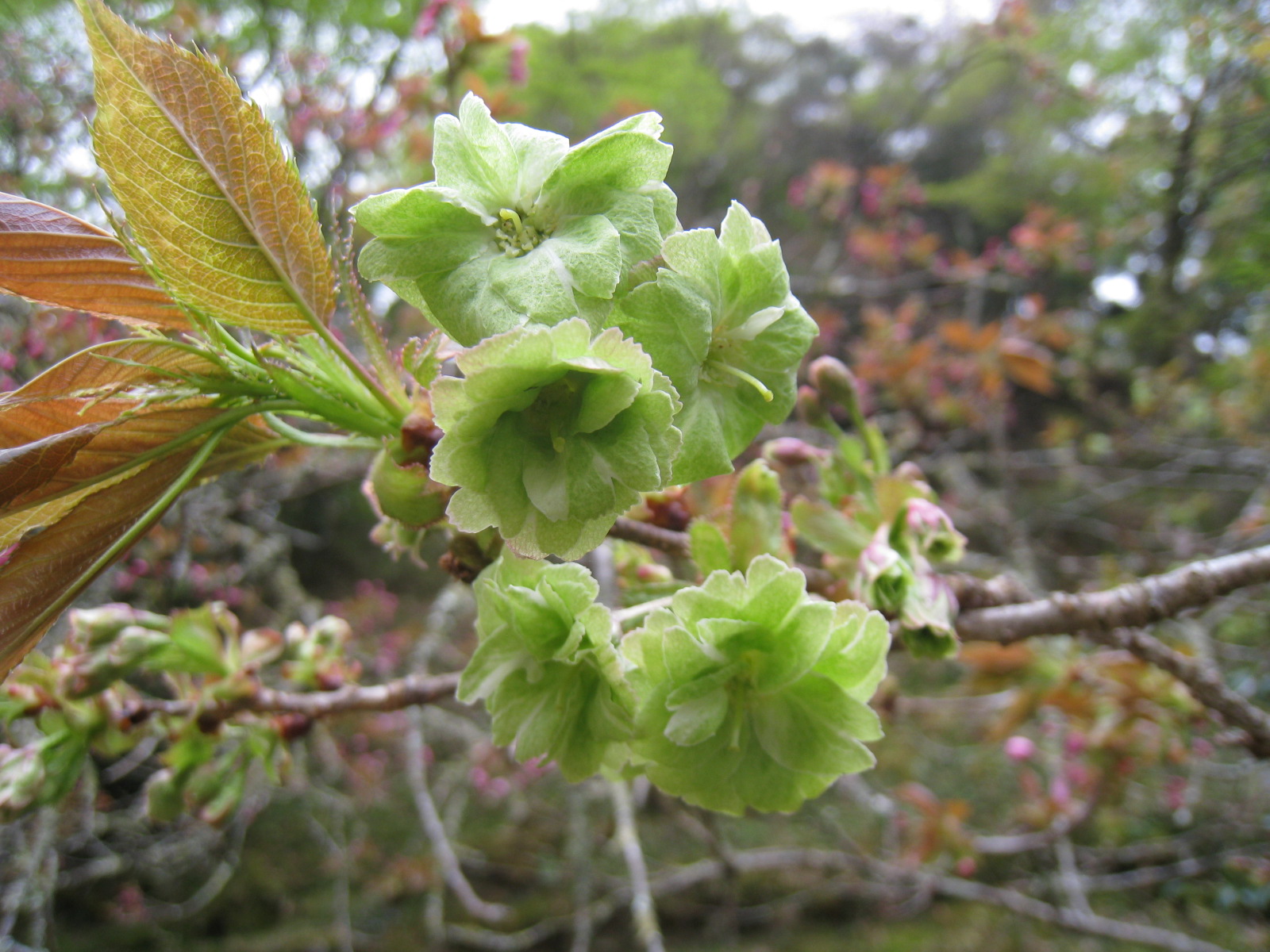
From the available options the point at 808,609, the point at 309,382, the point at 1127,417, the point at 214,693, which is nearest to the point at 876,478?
the point at 808,609

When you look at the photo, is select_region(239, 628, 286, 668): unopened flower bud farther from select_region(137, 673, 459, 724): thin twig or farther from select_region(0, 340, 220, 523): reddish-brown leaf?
select_region(0, 340, 220, 523): reddish-brown leaf

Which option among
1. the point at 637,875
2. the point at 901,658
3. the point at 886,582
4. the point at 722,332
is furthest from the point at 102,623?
the point at 901,658

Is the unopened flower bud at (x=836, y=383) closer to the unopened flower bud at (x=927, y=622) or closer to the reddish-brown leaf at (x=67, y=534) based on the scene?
the unopened flower bud at (x=927, y=622)

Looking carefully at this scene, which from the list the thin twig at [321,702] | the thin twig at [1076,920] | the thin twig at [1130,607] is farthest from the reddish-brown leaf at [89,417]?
the thin twig at [1076,920]

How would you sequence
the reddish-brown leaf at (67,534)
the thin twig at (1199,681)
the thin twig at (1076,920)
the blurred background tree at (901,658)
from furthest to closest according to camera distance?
the blurred background tree at (901,658) < the thin twig at (1076,920) < the thin twig at (1199,681) < the reddish-brown leaf at (67,534)

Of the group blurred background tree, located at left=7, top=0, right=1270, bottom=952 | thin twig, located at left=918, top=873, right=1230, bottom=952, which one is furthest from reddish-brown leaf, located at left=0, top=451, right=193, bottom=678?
thin twig, located at left=918, top=873, right=1230, bottom=952

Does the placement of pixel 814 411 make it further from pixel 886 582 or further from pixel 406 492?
pixel 406 492
